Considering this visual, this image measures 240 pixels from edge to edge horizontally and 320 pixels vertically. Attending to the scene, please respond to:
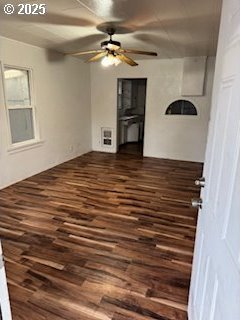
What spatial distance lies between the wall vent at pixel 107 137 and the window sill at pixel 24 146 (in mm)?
2114

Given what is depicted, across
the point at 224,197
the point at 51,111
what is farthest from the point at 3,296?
the point at 51,111

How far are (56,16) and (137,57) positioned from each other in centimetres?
294

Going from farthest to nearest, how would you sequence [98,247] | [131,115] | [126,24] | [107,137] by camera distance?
[131,115]
[107,137]
[126,24]
[98,247]

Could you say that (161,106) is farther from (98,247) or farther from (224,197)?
(224,197)

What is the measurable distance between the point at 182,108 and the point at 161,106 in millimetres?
514

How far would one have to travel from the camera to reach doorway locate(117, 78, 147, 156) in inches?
279

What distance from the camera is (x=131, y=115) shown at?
786 cm

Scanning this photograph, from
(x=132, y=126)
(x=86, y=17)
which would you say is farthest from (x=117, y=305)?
(x=132, y=126)

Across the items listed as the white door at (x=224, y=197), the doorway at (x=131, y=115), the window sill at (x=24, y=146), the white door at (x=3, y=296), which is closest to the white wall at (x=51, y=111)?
the window sill at (x=24, y=146)

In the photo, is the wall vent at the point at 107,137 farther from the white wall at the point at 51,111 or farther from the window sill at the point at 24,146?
the window sill at the point at 24,146

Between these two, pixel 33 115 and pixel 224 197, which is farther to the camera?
pixel 33 115

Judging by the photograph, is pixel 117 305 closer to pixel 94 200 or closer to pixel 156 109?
pixel 94 200

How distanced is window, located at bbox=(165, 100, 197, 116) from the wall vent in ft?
5.44

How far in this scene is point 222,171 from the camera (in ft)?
3.27
